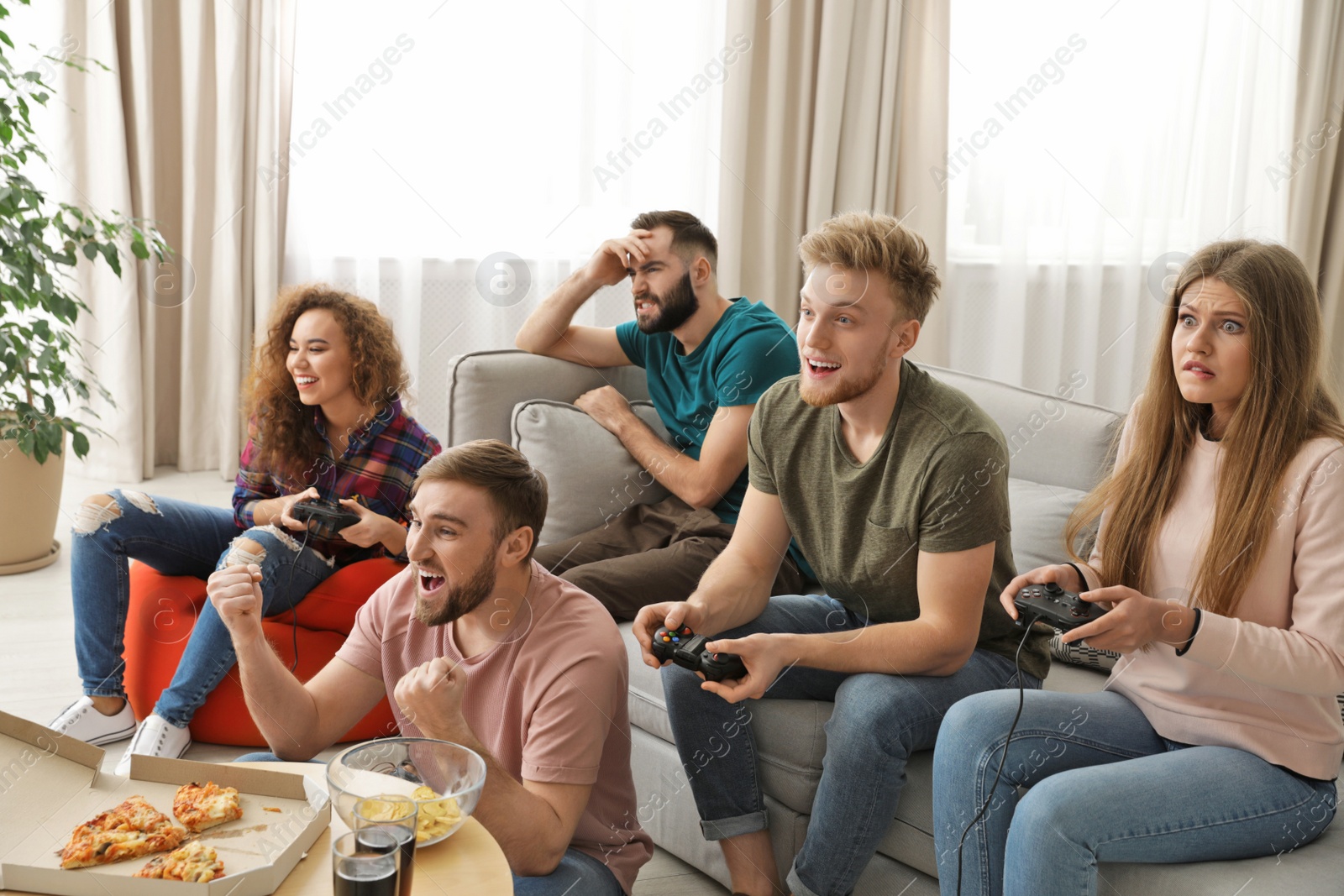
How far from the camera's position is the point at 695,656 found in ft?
5.28

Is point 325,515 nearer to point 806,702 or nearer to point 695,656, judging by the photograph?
point 695,656

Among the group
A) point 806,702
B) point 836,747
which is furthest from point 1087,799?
point 806,702

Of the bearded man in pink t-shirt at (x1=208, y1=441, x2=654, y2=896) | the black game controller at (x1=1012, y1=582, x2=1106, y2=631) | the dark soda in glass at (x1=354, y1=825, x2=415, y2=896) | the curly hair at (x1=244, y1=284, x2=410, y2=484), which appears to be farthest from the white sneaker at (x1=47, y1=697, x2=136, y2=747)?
the black game controller at (x1=1012, y1=582, x2=1106, y2=631)

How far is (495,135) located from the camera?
4043 mm

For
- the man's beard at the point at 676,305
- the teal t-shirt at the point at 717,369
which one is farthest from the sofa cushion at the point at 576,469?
the man's beard at the point at 676,305

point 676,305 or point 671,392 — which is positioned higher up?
point 676,305

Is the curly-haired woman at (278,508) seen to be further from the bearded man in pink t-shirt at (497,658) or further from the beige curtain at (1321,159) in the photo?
the beige curtain at (1321,159)

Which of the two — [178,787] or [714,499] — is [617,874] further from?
[714,499]

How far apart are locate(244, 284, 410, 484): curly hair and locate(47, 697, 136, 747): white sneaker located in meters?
0.59

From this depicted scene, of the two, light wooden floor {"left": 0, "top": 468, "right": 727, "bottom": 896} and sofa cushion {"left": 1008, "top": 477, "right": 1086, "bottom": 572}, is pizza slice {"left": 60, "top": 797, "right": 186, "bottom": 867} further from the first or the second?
sofa cushion {"left": 1008, "top": 477, "right": 1086, "bottom": 572}

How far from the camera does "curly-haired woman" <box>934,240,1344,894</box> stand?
135 cm

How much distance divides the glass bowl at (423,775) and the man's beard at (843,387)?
86cm

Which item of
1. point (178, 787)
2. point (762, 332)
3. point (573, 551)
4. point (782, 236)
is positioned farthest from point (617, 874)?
point (782, 236)

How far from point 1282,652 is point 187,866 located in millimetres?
1243
